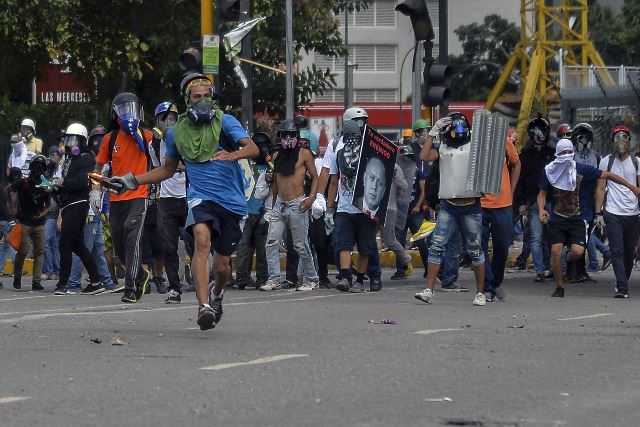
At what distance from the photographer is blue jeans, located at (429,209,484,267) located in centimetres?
1429

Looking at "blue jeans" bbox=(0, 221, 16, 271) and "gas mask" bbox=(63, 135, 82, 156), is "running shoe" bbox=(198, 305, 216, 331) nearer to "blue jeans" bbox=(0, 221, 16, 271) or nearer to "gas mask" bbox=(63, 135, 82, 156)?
"gas mask" bbox=(63, 135, 82, 156)

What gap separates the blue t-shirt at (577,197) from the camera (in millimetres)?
16188

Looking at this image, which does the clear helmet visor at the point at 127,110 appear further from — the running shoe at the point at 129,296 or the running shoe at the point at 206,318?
the running shoe at the point at 206,318

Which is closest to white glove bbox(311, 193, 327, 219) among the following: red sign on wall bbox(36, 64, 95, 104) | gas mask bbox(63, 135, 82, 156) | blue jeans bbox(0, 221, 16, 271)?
gas mask bbox(63, 135, 82, 156)

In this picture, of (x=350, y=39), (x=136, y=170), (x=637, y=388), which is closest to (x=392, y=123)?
(x=350, y=39)

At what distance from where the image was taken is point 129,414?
23.6 feet

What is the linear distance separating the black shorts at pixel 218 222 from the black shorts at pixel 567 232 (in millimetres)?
5789

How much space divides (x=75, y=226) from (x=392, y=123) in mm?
52617

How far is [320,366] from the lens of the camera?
902 centimetres

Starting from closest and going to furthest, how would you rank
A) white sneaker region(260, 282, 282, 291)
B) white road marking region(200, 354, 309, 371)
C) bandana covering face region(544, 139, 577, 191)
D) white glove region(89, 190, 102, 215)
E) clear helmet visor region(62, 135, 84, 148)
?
1. white road marking region(200, 354, 309, 371)
2. white glove region(89, 190, 102, 215)
3. bandana covering face region(544, 139, 577, 191)
4. clear helmet visor region(62, 135, 84, 148)
5. white sneaker region(260, 282, 282, 291)

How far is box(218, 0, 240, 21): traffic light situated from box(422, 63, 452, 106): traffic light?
10.2 ft

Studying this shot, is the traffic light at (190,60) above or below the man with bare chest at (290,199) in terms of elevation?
above

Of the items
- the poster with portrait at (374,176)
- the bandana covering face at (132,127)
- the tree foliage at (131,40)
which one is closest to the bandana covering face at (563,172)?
the poster with portrait at (374,176)

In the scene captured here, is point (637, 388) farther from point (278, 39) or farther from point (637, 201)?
point (278, 39)
